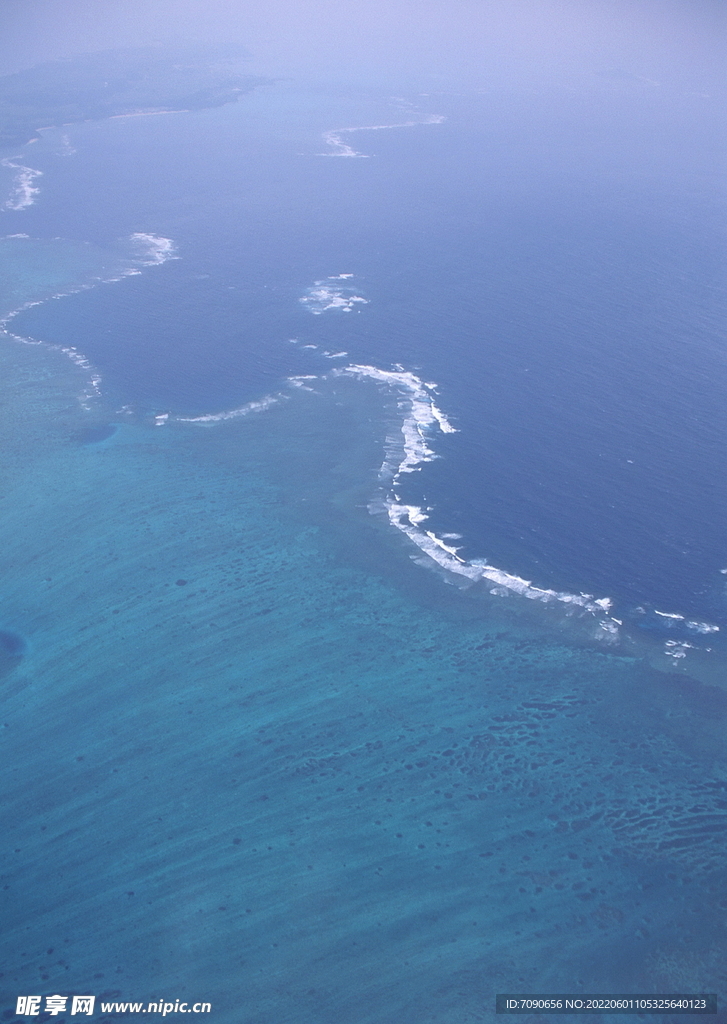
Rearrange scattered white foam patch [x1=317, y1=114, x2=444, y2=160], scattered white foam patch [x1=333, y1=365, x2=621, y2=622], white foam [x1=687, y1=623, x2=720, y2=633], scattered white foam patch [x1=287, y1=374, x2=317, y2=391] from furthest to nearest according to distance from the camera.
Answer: scattered white foam patch [x1=317, y1=114, x2=444, y2=160]
scattered white foam patch [x1=287, y1=374, x2=317, y2=391]
scattered white foam patch [x1=333, y1=365, x2=621, y2=622]
white foam [x1=687, y1=623, x2=720, y2=633]

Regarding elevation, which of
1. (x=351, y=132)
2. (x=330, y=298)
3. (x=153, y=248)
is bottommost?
(x=330, y=298)

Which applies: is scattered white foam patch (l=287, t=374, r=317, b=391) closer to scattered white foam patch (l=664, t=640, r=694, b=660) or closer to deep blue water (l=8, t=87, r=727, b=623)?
deep blue water (l=8, t=87, r=727, b=623)

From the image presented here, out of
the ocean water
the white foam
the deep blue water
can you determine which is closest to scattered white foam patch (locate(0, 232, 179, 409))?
the ocean water

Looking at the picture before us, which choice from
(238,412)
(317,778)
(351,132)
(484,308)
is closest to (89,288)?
(238,412)

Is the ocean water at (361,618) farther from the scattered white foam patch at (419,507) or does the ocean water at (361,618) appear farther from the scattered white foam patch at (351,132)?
the scattered white foam patch at (351,132)

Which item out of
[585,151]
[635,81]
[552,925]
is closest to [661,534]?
[552,925]

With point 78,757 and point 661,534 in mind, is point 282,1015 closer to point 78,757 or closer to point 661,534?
point 78,757

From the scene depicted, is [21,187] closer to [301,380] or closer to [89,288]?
[89,288]
